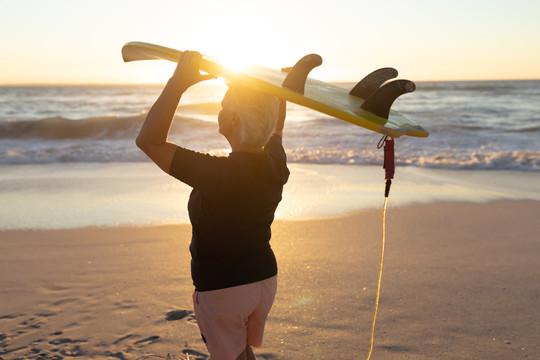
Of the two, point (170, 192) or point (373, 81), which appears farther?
point (170, 192)

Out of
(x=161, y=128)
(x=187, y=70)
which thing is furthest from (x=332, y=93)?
(x=161, y=128)

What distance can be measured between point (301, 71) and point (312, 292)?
2728mm

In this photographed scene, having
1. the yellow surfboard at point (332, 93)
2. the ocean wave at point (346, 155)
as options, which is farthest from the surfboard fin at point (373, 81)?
the ocean wave at point (346, 155)

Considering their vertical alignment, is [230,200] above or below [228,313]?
above

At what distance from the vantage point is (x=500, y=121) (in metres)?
23.8

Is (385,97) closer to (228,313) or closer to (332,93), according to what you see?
(332,93)

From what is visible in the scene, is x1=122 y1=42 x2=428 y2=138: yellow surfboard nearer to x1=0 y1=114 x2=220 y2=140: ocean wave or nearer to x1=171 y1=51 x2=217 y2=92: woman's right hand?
x1=171 y1=51 x2=217 y2=92: woman's right hand

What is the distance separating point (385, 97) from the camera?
1923mm

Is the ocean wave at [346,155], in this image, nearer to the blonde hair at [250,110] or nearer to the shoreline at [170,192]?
the shoreline at [170,192]

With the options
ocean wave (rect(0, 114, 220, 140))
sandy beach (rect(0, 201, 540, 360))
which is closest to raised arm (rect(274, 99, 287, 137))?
sandy beach (rect(0, 201, 540, 360))

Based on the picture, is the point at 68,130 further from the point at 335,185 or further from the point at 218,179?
the point at 218,179

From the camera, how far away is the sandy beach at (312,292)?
3320mm

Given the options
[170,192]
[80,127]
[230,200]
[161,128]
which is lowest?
[170,192]

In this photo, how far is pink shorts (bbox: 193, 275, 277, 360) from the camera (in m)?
1.93
